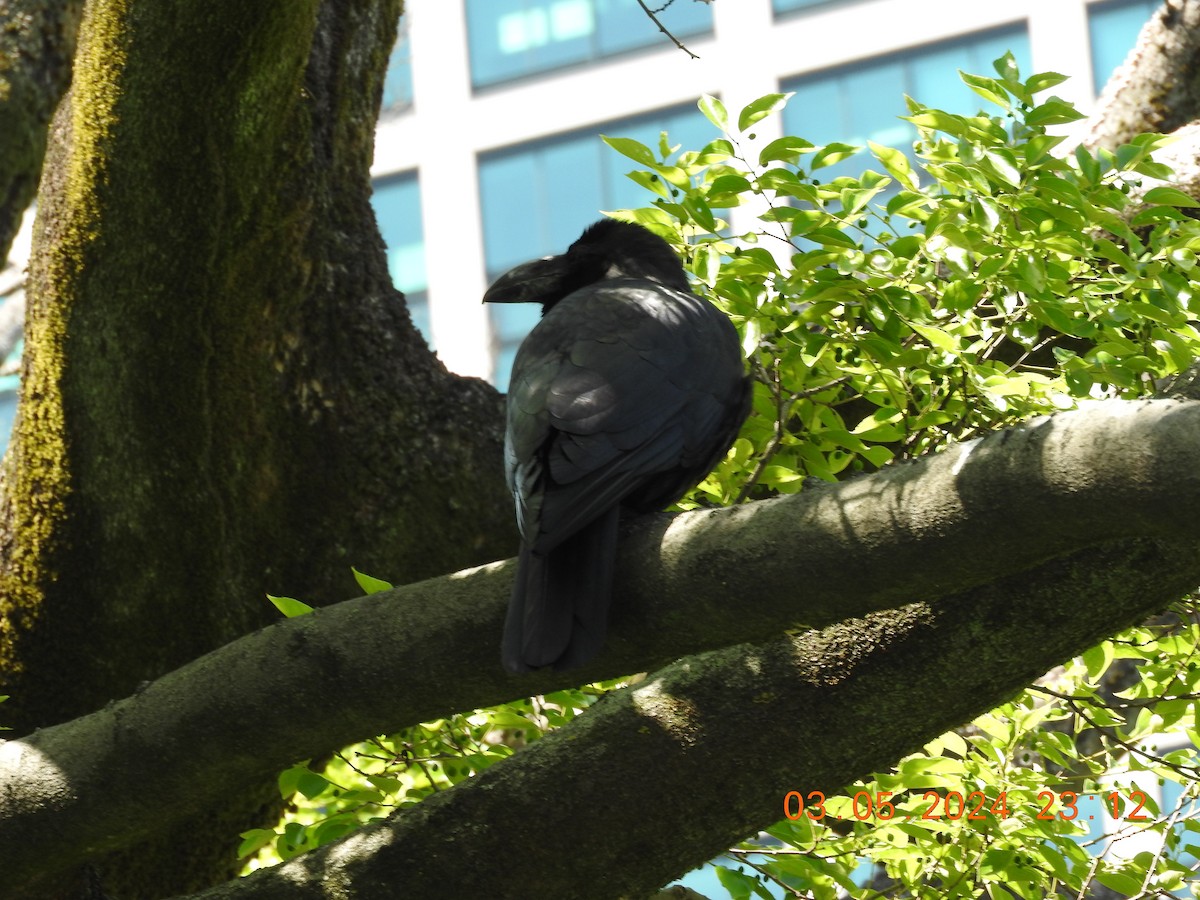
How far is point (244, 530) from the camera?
394 cm

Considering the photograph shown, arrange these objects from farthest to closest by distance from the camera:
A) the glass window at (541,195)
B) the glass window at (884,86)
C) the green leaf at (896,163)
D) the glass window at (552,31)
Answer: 1. the glass window at (541,195)
2. the glass window at (552,31)
3. the glass window at (884,86)
4. the green leaf at (896,163)

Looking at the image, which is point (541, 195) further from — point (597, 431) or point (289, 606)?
point (289, 606)

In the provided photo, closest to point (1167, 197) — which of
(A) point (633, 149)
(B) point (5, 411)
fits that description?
(A) point (633, 149)

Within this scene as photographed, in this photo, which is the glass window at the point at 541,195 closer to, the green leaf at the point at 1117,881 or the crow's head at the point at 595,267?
the crow's head at the point at 595,267

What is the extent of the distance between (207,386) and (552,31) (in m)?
21.1

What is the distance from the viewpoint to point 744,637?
239cm

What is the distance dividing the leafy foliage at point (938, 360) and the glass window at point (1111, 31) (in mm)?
17485

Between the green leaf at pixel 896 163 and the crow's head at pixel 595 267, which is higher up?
the green leaf at pixel 896 163

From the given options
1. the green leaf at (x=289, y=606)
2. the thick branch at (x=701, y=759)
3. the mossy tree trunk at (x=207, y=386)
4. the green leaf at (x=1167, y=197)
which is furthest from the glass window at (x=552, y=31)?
the thick branch at (x=701, y=759)

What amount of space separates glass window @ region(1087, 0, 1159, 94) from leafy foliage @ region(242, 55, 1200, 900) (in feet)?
57.4

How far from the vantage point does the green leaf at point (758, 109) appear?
10.5 feet

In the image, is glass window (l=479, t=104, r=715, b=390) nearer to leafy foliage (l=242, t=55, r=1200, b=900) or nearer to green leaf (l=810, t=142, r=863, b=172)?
leafy foliage (l=242, t=55, r=1200, b=900)

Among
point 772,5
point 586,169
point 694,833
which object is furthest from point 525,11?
point 694,833
